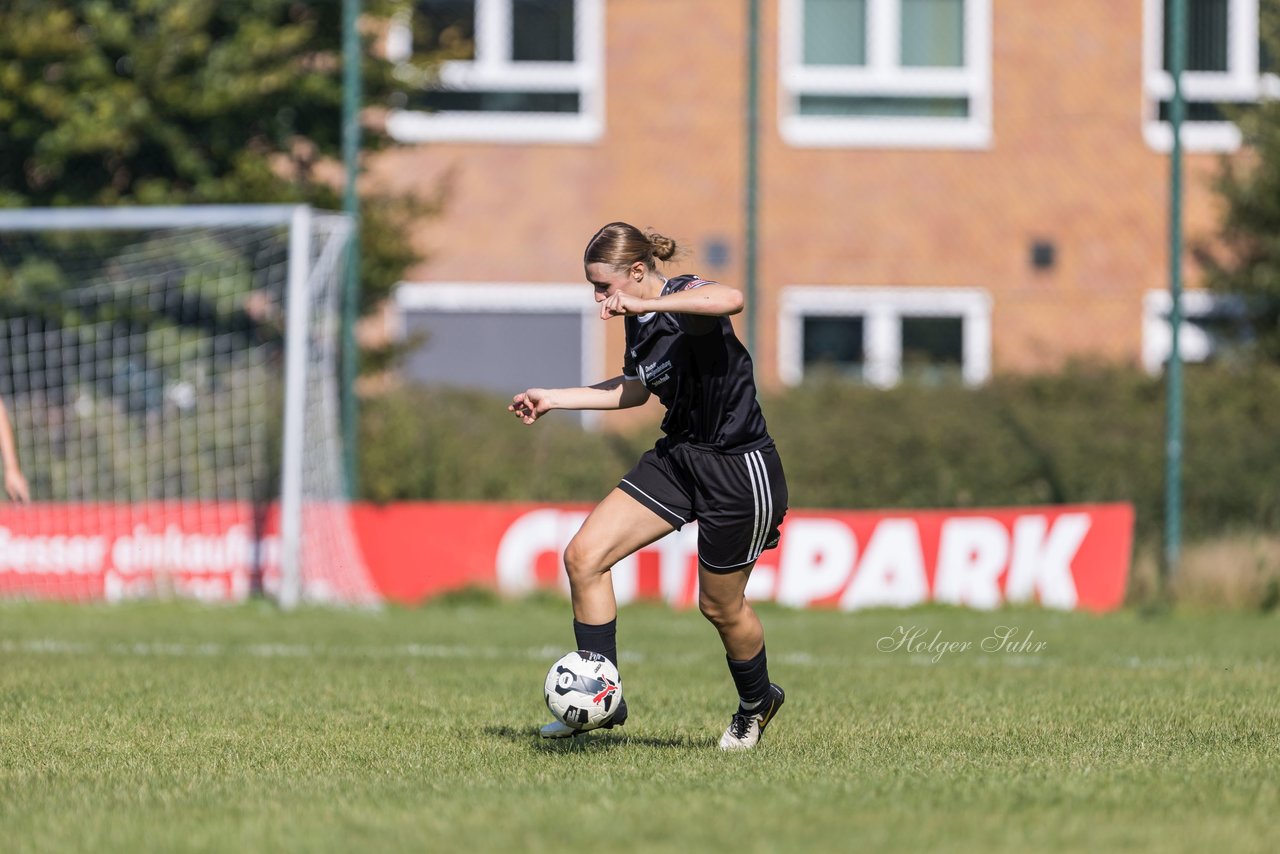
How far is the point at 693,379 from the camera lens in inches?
264

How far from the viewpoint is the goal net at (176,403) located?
46.8ft

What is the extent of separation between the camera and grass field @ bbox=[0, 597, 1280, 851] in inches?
195

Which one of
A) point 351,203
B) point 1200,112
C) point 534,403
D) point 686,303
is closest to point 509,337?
point 351,203

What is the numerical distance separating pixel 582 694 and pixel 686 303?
4.64 ft

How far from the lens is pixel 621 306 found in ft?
20.0

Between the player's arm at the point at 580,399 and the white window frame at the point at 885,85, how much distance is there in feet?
44.1

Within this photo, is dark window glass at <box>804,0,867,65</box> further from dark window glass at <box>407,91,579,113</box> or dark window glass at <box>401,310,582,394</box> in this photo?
dark window glass at <box>401,310,582,394</box>

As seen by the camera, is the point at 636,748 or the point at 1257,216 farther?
the point at 1257,216

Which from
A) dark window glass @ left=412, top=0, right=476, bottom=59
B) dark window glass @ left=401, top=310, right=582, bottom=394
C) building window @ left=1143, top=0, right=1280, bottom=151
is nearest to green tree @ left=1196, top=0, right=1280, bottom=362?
building window @ left=1143, top=0, right=1280, bottom=151

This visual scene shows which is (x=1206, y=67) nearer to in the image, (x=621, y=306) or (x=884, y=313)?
(x=884, y=313)

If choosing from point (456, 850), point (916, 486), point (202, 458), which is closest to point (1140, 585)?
point (916, 486)

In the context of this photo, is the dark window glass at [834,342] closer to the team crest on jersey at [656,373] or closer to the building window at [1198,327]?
the building window at [1198,327]

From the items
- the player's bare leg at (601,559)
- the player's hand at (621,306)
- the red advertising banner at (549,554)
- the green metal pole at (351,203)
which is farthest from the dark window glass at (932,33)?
the player's hand at (621,306)

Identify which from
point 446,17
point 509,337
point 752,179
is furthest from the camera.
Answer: point 509,337
